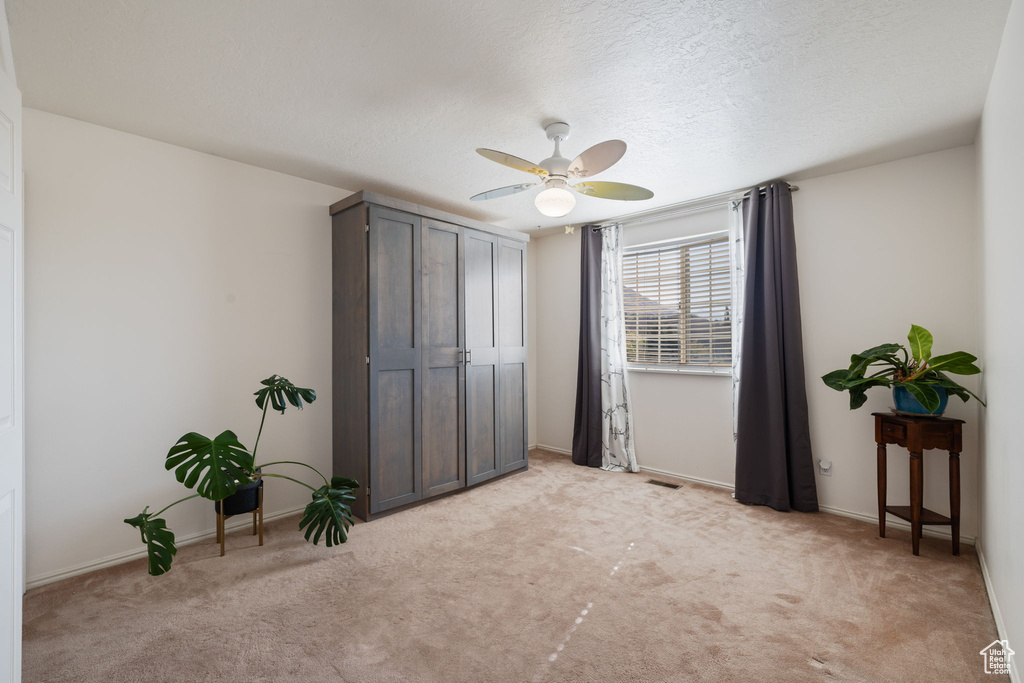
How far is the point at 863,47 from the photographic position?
193 cm

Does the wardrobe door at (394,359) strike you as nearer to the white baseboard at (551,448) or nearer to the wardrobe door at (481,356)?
the wardrobe door at (481,356)

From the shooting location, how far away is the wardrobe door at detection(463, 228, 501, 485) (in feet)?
12.9

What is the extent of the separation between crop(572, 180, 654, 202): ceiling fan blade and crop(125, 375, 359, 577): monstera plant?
7.03 feet

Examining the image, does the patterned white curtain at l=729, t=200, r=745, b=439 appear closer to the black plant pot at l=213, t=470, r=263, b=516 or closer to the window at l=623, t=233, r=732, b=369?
the window at l=623, t=233, r=732, b=369

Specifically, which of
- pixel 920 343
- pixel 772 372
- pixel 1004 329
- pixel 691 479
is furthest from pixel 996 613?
pixel 691 479

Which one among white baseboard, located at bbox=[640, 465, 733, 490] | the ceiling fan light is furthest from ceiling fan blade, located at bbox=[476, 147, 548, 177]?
white baseboard, located at bbox=[640, 465, 733, 490]

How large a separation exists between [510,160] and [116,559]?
321 cm

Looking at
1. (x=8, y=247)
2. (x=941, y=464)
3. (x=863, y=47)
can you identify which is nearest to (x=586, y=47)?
(x=863, y=47)

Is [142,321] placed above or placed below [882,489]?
above

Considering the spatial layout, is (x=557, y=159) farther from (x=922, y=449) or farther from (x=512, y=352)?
(x=922, y=449)

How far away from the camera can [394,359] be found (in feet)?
11.1

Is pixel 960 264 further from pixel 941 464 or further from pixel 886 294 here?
pixel 941 464

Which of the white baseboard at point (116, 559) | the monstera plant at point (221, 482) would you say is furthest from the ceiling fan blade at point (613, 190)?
the white baseboard at point (116, 559)

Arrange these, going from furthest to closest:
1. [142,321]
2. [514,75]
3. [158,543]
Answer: [142,321] < [158,543] < [514,75]
